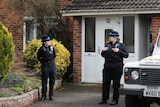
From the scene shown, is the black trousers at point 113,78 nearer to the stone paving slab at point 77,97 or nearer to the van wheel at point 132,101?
the stone paving slab at point 77,97

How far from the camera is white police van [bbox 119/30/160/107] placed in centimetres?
817

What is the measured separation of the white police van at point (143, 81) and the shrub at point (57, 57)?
496 cm

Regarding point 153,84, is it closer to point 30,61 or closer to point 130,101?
point 130,101

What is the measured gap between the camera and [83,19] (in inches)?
569

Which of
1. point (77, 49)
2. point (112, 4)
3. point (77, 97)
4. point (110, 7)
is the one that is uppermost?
point (112, 4)

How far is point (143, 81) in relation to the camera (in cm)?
829

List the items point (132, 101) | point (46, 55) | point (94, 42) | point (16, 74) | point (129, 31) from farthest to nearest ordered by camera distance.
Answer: point (94, 42), point (129, 31), point (16, 74), point (46, 55), point (132, 101)

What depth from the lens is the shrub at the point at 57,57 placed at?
43.8 feet

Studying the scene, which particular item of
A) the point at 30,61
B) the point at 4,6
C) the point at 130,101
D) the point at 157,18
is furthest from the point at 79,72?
the point at 130,101

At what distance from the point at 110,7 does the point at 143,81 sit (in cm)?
564

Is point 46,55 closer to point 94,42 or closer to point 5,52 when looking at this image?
point 5,52

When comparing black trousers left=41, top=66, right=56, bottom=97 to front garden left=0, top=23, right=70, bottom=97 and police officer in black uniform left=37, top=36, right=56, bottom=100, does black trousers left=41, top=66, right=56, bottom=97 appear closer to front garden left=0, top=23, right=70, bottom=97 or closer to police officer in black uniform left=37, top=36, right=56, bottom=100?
police officer in black uniform left=37, top=36, right=56, bottom=100

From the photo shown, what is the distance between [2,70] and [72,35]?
5.41 m

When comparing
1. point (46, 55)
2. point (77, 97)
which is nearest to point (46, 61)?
point (46, 55)
